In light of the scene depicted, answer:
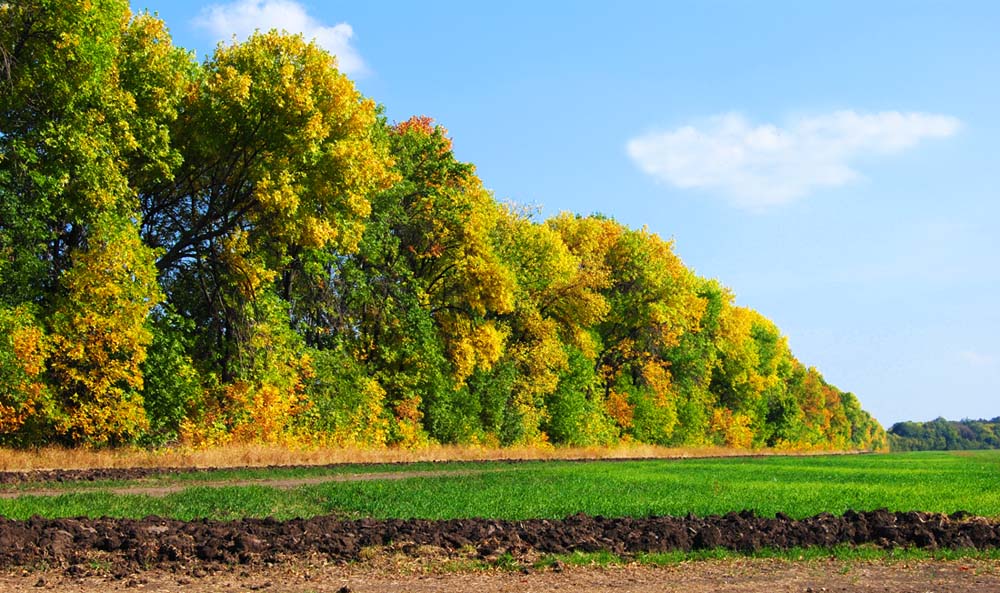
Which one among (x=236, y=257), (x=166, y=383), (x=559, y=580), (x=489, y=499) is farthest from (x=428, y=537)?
(x=236, y=257)

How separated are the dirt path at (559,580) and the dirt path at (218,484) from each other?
10277mm

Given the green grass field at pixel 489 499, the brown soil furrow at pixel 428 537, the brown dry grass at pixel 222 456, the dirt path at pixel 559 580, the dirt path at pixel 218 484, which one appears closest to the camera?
the dirt path at pixel 559 580

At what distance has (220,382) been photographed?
36.6 m

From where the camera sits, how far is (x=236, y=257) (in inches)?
1417

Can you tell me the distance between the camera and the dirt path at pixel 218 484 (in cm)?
2122

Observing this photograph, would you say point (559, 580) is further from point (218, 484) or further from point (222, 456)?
point (222, 456)

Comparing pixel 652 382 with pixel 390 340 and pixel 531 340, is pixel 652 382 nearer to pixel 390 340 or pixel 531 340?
pixel 531 340

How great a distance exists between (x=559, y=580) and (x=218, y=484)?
52.5 feet

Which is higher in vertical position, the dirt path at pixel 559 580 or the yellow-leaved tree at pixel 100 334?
the yellow-leaved tree at pixel 100 334

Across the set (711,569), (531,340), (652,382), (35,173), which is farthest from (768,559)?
(652,382)

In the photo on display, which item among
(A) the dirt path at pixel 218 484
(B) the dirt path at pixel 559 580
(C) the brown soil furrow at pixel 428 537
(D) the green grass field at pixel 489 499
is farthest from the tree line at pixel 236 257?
(B) the dirt path at pixel 559 580

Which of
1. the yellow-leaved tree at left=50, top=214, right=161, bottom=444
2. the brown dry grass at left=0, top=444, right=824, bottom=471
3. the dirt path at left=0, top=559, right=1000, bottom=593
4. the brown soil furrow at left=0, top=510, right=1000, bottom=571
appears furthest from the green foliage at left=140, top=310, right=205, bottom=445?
the dirt path at left=0, top=559, right=1000, bottom=593

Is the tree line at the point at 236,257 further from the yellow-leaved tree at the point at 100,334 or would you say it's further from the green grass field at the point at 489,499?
the green grass field at the point at 489,499

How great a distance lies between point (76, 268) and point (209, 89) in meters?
8.33
